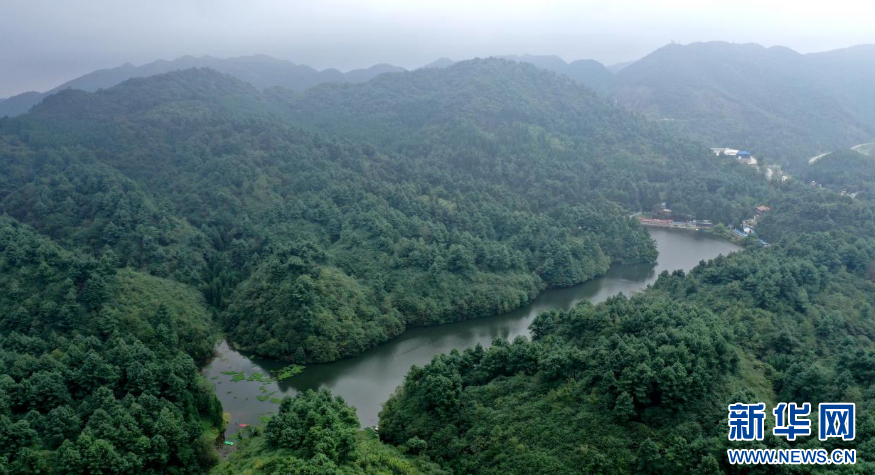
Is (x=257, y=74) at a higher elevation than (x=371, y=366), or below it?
higher

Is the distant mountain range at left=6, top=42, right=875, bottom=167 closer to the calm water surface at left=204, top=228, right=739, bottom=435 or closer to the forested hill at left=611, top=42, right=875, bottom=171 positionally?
the forested hill at left=611, top=42, right=875, bottom=171

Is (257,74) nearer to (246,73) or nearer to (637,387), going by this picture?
(246,73)

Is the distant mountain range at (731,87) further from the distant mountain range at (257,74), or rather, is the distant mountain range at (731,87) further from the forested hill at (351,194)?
the forested hill at (351,194)

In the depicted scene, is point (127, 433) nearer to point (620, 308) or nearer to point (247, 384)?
point (247, 384)

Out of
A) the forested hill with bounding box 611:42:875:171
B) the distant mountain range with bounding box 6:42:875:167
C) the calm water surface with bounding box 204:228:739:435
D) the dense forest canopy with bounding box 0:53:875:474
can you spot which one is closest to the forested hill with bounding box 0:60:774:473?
the dense forest canopy with bounding box 0:53:875:474

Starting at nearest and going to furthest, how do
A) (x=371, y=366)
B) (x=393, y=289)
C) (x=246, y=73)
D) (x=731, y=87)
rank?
(x=371, y=366) < (x=393, y=289) < (x=731, y=87) < (x=246, y=73)

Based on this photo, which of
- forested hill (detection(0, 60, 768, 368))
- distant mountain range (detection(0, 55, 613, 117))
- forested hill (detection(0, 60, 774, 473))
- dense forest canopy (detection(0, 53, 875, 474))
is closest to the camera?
dense forest canopy (detection(0, 53, 875, 474))

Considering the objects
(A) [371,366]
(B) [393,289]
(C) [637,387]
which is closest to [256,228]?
(B) [393,289]
